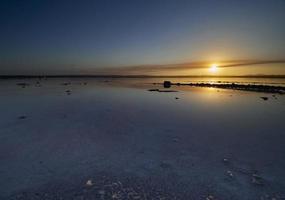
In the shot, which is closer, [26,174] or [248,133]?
[26,174]

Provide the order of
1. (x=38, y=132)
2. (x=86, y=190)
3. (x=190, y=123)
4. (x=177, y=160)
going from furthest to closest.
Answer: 1. (x=190, y=123)
2. (x=38, y=132)
3. (x=177, y=160)
4. (x=86, y=190)

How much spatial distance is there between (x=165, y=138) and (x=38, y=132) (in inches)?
217

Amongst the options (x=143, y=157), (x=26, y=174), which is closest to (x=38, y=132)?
(x=26, y=174)

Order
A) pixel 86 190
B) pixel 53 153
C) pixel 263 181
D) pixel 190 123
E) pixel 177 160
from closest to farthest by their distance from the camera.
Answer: pixel 86 190
pixel 263 181
pixel 177 160
pixel 53 153
pixel 190 123

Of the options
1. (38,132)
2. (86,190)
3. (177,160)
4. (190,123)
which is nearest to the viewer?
(86,190)

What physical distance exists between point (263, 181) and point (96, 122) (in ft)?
26.8

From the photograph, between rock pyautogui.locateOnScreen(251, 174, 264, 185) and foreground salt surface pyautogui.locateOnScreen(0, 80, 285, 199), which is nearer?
foreground salt surface pyautogui.locateOnScreen(0, 80, 285, 199)

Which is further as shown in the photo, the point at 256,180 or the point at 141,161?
the point at 141,161

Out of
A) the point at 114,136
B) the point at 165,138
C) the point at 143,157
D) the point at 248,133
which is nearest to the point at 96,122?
the point at 114,136

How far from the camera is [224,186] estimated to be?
454cm

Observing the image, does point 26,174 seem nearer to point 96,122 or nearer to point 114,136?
point 114,136

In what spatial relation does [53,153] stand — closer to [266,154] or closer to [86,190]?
[86,190]

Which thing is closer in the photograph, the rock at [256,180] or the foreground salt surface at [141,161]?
the foreground salt surface at [141,161]

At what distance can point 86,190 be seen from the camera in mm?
4352
